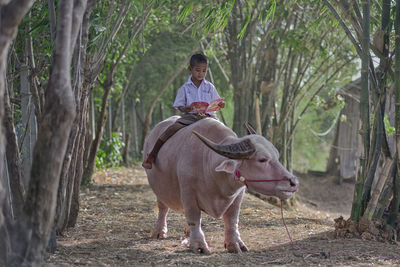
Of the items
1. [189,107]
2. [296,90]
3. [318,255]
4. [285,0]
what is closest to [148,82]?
[296,90]

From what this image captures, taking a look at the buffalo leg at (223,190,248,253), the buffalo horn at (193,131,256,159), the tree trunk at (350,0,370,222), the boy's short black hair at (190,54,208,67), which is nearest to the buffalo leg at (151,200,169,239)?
the buffalo leg at (223,190,248,253)

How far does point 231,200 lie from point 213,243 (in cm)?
99

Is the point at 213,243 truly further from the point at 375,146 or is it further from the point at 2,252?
the point at 2,252

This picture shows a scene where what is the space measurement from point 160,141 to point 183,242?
1.20m

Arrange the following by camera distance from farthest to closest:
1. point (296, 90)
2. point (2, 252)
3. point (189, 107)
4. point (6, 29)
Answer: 1. point (296, 90)
2. point (189, 107)
3. point (2, 252)
4. point (6, 29)

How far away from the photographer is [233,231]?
538 centimetres

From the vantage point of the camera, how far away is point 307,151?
3512 cm

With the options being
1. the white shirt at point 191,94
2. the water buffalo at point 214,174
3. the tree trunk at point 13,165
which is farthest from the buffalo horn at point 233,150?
the tree trunk at point 13,165

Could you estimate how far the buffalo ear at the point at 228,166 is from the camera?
4664 mm

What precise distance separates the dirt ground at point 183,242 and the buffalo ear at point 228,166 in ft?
2.88

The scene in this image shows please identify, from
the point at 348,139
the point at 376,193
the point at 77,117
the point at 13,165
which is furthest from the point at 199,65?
the point at 348,139

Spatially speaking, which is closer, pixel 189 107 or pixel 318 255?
pixel 318 255

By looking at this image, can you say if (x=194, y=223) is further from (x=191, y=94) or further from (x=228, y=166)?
(x=191, y=94)

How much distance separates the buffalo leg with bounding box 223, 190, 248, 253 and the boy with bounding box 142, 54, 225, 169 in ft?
3.70
